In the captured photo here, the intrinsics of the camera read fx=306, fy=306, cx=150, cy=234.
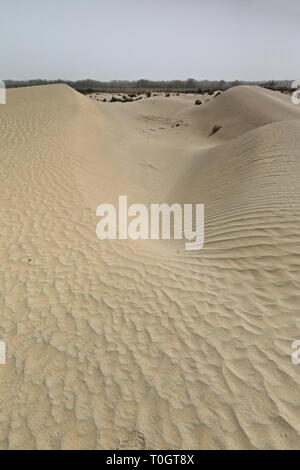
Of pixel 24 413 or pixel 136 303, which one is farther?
pixel 136 303

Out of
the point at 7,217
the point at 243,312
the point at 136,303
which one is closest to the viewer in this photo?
the point at 243,312

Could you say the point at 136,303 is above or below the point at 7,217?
below

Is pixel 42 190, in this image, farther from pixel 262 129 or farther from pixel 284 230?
pixel 262 129
